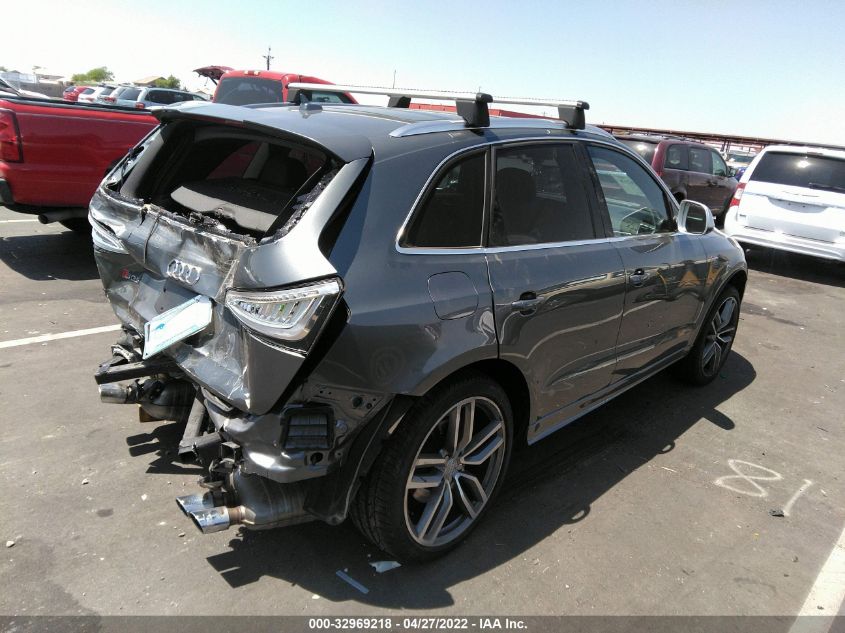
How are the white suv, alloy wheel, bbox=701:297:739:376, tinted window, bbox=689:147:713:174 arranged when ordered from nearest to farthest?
alloy wheel, bbox=701:297:739:376 → the white suv → tinted window, bbox=689:147:713:174

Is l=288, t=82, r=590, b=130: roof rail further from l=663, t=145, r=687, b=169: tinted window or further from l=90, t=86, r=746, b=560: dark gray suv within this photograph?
l=663, t=145, r=687, b=169: tinted window

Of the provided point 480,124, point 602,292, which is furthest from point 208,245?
point 602,292

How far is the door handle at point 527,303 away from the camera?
2869 mm

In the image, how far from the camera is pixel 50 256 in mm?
7250

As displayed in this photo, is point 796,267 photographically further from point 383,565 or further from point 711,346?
point 383,565

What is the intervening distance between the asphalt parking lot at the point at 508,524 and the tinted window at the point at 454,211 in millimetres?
1402

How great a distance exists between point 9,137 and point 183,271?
4731 mm

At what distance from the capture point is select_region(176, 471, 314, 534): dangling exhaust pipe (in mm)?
2484

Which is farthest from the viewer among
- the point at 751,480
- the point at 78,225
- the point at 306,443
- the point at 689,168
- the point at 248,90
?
the point at 689,168

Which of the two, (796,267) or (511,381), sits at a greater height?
(511,381)

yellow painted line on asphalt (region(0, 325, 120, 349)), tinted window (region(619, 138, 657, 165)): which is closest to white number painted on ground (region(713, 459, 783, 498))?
yellow painted line on asphalt (region(0, 325, 120, 349))

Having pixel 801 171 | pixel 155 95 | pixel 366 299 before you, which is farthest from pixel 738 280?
pixel 155 95

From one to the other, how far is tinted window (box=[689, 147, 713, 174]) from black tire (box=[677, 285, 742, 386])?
27.7ft

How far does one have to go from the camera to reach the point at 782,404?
504 cm
